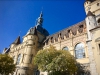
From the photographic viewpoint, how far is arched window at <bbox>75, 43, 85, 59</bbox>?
2216 cm

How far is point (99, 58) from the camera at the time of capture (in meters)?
16.9

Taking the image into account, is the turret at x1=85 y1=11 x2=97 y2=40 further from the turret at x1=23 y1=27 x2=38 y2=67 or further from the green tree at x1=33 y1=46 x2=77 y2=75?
the turret at x1=23 y1=27 x2=38 y2=67

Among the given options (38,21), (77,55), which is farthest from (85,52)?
(38,21)

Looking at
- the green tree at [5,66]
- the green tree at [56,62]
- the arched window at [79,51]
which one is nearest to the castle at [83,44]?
the arched window at [79,51]

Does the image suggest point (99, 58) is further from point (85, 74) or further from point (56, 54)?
point (56, 54)

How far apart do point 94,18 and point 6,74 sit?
22936mm

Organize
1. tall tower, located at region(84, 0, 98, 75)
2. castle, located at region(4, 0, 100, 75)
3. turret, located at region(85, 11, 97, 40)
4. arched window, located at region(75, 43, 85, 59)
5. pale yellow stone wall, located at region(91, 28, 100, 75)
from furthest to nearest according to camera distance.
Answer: arched window, located at region(75, 43, 85, 59) < turret, located at region(85, 11, 97, 40) < castle, located at region(4, 0, 100, 75) < tall tower, located at region(84, 0, 98, 75) < pale yellow stone wall, located at region(91, 28, 100, 75)

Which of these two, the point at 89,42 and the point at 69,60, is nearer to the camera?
the point at 69,60

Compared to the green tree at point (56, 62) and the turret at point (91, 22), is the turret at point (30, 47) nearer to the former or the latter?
the green tree at point (56, 62)

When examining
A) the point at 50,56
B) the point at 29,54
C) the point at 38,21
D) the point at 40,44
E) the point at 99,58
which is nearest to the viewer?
the point at 99,58

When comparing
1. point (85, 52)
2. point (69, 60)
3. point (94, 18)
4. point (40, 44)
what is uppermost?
point (94, 18)

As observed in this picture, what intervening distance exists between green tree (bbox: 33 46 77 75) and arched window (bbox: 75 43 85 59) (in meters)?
4.70

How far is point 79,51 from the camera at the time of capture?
22906 millimetres

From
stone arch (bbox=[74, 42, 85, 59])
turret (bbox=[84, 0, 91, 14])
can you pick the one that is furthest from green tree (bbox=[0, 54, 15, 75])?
turret (bbox=[84, 0, 91, 14])
